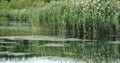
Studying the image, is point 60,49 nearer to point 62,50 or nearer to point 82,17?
point 62,50

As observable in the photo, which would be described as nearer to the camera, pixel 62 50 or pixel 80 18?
pixel 62 50

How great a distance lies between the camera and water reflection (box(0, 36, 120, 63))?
15984 mm

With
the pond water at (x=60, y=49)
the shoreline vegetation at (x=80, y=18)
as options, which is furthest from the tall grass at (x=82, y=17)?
the pond water at (x=60, y=49)

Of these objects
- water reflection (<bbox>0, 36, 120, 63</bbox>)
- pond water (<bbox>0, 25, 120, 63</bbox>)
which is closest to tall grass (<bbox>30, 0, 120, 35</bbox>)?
pond water (<bbox>0, 25, 120, 63</bbox>)

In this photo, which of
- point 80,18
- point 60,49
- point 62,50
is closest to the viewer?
point 62,50

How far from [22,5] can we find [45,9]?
23.8 m

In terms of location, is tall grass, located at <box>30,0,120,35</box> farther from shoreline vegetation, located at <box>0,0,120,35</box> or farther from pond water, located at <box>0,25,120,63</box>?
pond water, located at <box>0,25,120,63</box>

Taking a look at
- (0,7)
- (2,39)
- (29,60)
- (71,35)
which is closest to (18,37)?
(2,39)

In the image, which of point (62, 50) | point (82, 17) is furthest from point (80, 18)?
point (62, 50)

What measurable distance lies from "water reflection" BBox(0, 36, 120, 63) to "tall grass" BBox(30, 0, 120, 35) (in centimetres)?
150

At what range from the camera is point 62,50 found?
1845 centimetres

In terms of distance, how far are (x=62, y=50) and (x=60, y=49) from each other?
28cm

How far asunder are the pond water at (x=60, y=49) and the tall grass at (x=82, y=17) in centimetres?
113

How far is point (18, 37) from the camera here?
23703 mm
